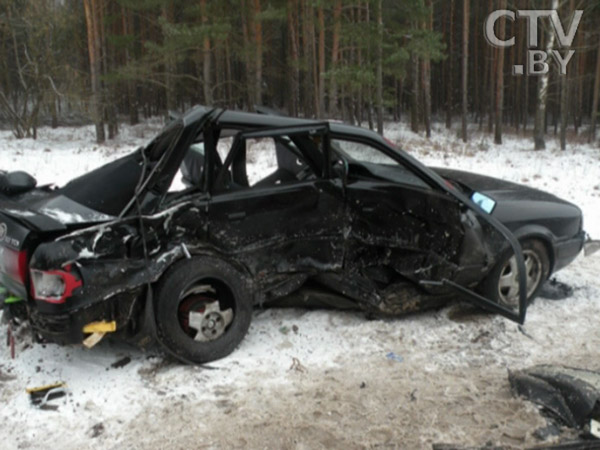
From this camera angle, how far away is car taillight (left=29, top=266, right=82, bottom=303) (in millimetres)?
3383

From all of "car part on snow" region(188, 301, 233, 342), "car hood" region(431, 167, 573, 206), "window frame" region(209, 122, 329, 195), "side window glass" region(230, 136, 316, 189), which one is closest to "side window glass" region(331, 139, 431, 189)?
"window frame" region(209, 122, 329, 195)

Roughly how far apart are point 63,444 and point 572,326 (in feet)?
13.8

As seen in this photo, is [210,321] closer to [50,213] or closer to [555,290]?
[50,213]

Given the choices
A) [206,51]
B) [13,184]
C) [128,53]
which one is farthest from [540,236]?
[128,53]

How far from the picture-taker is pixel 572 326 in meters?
4.78

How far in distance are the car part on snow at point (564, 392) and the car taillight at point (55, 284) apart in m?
2.97

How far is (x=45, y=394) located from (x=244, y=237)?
1.71 metres

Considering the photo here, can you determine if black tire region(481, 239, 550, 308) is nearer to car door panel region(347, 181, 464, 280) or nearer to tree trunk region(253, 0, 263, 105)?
car door panel region(347, 181, 464, 280)

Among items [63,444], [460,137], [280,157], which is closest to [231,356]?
[63,444]

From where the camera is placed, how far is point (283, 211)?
13.8 ft

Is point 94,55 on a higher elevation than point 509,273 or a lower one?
higher

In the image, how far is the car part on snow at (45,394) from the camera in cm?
341

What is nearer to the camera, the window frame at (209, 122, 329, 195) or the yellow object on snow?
the yellow object on snow

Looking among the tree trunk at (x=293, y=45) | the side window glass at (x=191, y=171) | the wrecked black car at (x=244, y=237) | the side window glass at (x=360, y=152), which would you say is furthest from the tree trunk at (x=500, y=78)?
the side window glass at (x=191, y=171)
